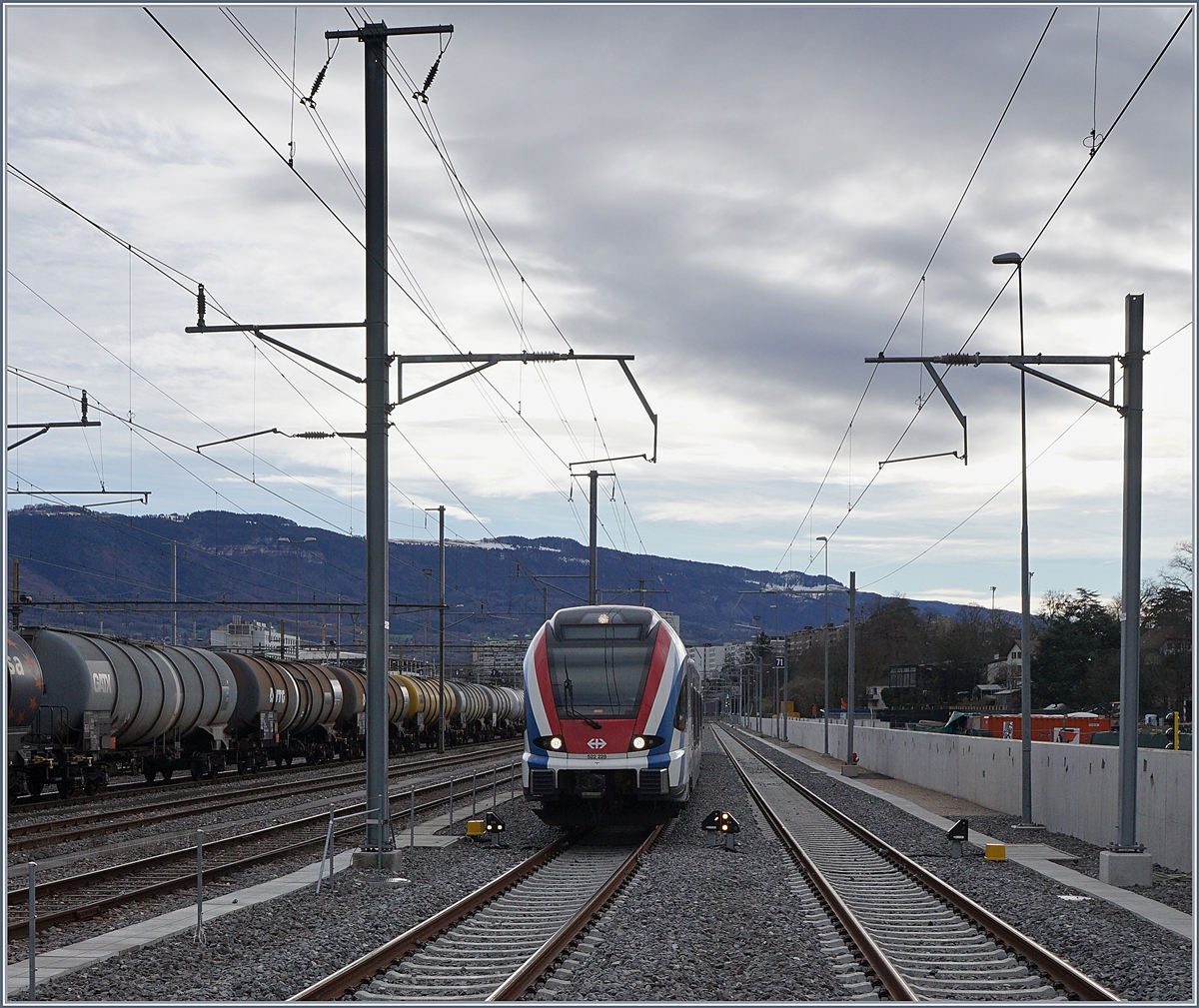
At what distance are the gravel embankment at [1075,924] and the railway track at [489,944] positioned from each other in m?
3.92

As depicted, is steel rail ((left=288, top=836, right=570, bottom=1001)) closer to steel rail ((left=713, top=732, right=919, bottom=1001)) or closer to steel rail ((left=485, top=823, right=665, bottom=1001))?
steel rail ((left=485, top=823, right=665, bottom=1001))

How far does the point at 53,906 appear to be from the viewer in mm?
12961

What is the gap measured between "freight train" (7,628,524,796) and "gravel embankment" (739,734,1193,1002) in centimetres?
1625

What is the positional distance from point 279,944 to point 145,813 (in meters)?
15.0

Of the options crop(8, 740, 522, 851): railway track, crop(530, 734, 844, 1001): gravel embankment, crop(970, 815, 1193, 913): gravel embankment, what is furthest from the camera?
crop(8, 740, 522, 851): railway track

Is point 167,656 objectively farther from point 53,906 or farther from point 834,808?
point 53,906

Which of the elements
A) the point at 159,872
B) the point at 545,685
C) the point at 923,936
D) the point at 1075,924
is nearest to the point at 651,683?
the point at 545,685

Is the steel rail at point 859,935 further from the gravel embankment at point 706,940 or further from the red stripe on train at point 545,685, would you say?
the red stripe on train at point 545,685

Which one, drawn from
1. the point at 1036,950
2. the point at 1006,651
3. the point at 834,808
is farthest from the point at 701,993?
the point at 1006,651

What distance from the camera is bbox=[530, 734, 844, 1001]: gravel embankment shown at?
8836 mm

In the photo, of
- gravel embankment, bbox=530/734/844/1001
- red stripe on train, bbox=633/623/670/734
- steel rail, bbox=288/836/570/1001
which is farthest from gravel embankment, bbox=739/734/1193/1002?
steel rail, bbox=288/836/570/1001

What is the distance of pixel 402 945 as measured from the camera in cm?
985

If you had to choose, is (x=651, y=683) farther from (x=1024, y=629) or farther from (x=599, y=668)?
(x=1024, y=629)

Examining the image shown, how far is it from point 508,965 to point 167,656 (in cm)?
2370
